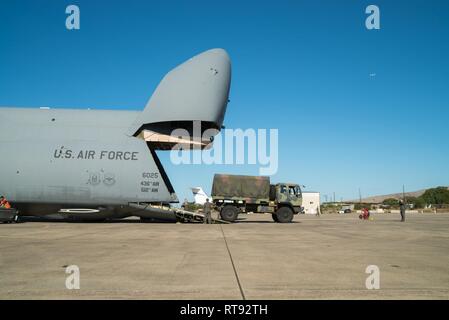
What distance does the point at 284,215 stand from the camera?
74.9 ft

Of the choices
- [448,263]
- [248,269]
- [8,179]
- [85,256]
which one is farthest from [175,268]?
[8,179]

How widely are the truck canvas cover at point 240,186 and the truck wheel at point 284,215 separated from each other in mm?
1238

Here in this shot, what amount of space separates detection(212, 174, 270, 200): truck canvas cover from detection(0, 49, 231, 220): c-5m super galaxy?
3.28 m

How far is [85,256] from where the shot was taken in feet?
24.1

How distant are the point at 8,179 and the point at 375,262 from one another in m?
19.4

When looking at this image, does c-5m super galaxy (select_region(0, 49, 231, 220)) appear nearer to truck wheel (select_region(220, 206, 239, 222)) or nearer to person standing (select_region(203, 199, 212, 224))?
person standing (select_region(203, 199, 212, 224))

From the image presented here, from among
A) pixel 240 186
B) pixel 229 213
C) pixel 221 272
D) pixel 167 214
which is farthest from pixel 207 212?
pixel 221 272

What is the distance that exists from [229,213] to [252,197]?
1.78 m

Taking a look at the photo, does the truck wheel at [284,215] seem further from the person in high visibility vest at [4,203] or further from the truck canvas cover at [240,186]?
the person in high visibility vest at [4,203]

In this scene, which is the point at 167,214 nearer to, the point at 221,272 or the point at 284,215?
the point at 284,215

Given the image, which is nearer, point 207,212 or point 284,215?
point 207,212

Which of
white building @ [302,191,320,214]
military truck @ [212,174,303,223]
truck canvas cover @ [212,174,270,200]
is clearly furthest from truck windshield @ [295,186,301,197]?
white building @ [302,191,320,214]

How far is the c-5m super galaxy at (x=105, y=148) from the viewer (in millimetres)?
19625
